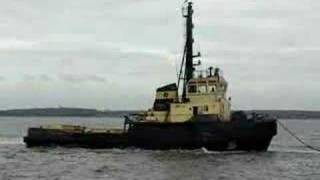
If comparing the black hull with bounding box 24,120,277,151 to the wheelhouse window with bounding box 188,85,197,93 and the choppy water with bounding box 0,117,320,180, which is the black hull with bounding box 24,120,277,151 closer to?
the choppy water with bounding box 0,117,320,180

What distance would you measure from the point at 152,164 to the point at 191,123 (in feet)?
23.9

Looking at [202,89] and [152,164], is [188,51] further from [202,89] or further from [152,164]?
[152,164]

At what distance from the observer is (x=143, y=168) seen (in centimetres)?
4344

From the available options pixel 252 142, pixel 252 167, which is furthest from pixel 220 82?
pixel 252 167

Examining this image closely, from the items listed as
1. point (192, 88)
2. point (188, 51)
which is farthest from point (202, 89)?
point (188, 51)

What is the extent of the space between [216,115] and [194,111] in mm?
1708

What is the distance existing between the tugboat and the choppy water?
84 cm

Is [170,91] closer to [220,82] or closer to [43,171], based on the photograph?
[220,82]

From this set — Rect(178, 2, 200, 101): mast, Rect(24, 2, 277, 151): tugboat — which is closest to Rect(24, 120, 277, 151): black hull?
Rect(24, 2, 277, 151): tugboat

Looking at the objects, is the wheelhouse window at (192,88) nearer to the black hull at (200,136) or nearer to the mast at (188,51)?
the mast at (188,51)

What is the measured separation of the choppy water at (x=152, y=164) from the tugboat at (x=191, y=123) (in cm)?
84

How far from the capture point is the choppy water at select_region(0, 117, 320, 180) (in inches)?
1586

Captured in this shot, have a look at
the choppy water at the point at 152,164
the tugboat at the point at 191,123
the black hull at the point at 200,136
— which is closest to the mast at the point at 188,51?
the tugboat at the point at 191,123

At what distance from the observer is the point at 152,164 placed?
4553 centimetres
